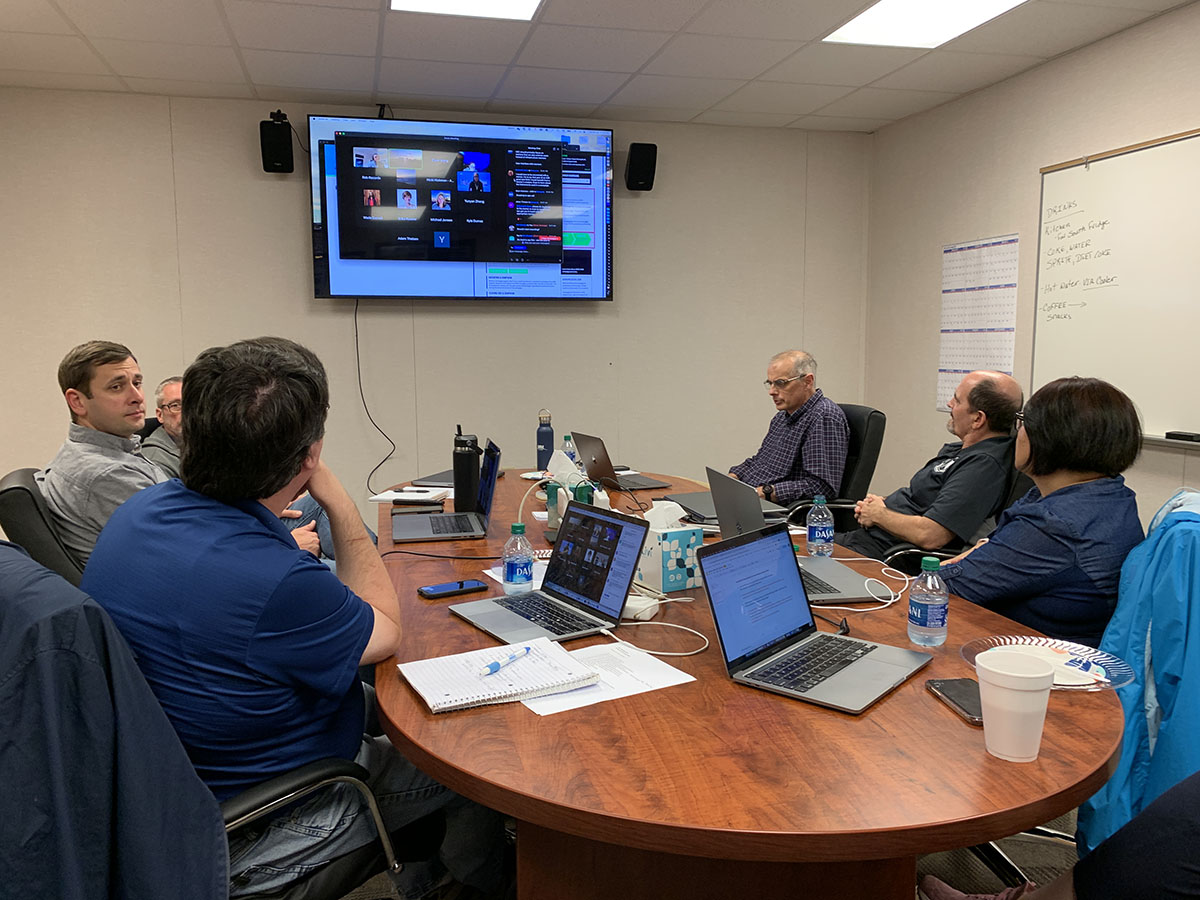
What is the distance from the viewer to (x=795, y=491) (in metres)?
3.65

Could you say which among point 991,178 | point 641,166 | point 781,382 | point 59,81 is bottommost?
point 781,382

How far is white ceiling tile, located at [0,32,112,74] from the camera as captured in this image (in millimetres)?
3633

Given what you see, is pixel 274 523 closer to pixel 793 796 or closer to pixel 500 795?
pixel 500 795

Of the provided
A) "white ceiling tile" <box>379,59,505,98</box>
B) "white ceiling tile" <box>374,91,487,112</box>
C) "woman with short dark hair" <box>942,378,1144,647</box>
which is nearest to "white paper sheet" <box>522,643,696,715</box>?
"woman with short dark hair" <box>942,378,1144,647</box>

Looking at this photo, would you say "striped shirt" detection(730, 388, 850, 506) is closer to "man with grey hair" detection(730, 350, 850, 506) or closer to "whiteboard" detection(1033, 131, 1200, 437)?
"man with grey hair" detection(730, 350, 850, 506)

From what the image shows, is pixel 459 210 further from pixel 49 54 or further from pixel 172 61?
pixel 49 54

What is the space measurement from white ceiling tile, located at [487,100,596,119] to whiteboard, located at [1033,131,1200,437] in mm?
2518

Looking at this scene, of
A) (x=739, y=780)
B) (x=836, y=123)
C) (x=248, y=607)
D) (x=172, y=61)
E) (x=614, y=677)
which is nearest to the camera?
(x=739, y=780)

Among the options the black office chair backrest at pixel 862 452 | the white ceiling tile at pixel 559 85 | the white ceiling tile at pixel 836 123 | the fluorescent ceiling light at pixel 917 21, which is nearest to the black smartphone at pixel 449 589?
the black office chair backrest at pixel 862 452

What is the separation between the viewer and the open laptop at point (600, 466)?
3.34 m

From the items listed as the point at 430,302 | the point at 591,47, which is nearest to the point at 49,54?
the point at 430,302

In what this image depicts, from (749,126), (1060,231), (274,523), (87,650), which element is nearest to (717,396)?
(749,126)

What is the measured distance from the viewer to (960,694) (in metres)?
1.41

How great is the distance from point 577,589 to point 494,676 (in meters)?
0.43
